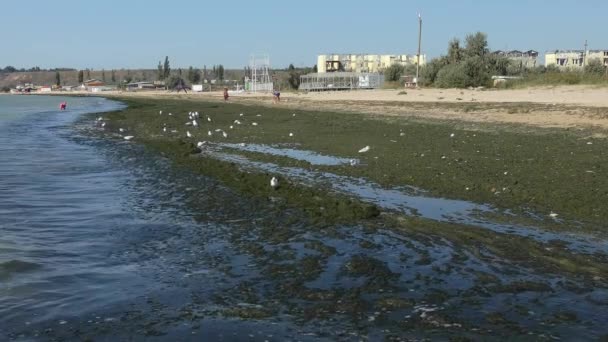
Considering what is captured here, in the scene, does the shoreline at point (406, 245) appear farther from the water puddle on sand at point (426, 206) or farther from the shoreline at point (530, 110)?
the shoreline at point (530, 110)

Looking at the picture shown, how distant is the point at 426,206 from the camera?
999cm

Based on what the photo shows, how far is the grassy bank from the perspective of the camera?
10133 mm

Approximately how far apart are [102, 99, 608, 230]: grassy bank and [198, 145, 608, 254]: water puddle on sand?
17.0 inches

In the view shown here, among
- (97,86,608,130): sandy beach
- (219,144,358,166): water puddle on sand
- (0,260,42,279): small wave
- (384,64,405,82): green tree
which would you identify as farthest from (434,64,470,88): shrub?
(0,260,42,279): small wave

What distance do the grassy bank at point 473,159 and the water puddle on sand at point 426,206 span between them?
43 centimetres

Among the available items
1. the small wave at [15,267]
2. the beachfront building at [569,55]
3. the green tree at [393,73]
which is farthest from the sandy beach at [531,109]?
the beachfront building at [569,55]

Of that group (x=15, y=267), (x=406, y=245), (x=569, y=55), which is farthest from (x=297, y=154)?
(x=569, y=55)

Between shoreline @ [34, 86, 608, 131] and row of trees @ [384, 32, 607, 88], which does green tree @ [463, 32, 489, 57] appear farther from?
shoreline @ [34, 86, 608, 131]

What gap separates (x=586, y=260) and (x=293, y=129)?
750 inches

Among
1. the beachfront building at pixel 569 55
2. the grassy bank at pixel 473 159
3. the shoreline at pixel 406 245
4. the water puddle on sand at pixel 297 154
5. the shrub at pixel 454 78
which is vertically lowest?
the water puddle on sand at pixel 297 154

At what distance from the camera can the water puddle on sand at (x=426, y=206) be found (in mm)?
7777

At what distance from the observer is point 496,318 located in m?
5.28

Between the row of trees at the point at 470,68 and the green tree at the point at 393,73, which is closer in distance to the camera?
the row of trees at the point at 470,68

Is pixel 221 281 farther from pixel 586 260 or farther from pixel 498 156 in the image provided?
pixel 498 156
